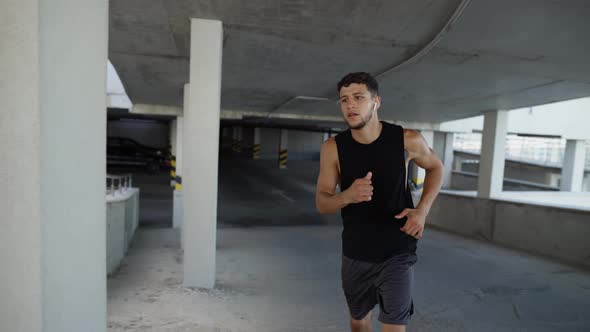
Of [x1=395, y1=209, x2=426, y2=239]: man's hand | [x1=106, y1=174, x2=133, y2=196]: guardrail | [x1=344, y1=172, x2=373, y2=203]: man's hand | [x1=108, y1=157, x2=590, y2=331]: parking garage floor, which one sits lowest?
[x1=108, y1=157, x2=590, y2=331]: parking garage floor

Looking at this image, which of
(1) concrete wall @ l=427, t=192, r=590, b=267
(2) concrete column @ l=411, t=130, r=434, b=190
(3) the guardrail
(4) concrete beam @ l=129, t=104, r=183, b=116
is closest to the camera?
(3) the guardrail

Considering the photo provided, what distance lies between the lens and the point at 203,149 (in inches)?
164

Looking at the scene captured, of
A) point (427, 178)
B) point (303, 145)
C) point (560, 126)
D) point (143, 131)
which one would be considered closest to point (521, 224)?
point (427, 178)

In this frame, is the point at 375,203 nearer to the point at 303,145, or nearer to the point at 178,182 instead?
the point at 178,182

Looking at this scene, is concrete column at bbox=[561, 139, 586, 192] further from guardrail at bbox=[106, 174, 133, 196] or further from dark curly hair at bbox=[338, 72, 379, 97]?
dark curly hair at bbox=[338, 72, 379, 97]

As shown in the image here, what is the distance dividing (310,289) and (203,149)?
204cm

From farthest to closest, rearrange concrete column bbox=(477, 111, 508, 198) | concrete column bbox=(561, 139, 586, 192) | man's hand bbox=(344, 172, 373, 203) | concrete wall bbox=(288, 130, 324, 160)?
1. concrete wall bbox=(288, 130, 324, 160)
2. concrete column bbox=(561, 139, 586, 192)
3. concrete column bbox=(477, 111, 508, 198)
4. man's hand bbox=(344, 172, 373, 203)

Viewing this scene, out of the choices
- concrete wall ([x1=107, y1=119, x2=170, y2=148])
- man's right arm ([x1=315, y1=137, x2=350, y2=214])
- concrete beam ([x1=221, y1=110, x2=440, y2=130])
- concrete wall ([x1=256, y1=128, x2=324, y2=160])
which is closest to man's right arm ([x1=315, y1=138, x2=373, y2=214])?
man's right arm ([x1=315, y1=137, x2=350, y2=214])

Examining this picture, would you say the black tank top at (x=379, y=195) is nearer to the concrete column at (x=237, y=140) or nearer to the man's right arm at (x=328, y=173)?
the man's right arm at (x=328, y=173)

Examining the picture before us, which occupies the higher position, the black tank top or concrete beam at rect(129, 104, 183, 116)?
concrete beam at rect(129, 104, 183, 116)

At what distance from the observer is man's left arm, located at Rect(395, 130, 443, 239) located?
6.99ft

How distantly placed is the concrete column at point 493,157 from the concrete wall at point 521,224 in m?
0.41

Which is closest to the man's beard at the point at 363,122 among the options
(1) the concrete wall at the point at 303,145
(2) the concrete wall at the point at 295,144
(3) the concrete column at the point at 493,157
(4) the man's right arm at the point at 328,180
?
(4) the man's right arm at the point at 328,180

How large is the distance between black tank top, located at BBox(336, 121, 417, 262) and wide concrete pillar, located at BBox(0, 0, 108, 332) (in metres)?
1.31
